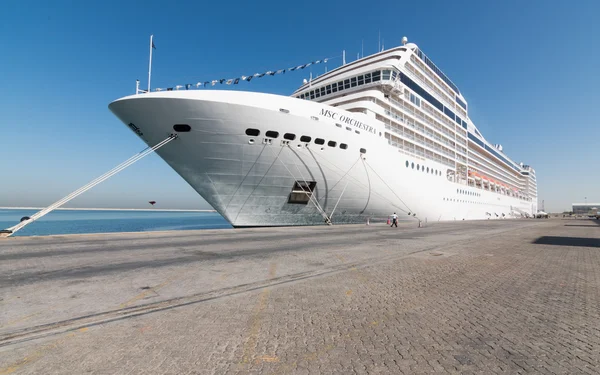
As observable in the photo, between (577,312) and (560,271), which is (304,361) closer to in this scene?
(577,312)

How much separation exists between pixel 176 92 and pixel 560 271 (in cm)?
1432

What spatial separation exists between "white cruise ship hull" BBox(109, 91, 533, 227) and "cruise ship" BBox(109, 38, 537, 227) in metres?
0.05

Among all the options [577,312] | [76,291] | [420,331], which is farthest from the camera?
[76,291]

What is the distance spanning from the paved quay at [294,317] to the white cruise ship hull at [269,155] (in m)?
7.67

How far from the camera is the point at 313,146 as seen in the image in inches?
609

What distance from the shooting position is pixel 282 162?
14.9m

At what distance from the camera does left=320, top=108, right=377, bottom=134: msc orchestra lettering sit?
15.8 m

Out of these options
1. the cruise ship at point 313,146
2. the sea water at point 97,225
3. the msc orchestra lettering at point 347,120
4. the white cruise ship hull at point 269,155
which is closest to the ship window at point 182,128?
the cruise ship at point 313,146

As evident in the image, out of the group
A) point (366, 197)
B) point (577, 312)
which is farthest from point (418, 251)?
point (366, 197)

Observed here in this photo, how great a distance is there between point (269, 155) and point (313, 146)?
2.54 meters

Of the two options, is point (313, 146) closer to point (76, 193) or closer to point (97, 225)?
point (76, 193)

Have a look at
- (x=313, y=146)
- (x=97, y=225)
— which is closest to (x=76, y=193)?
(x=313, y=146)

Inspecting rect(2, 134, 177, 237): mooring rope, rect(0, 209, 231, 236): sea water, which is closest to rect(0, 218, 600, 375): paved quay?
rect(2, 134, 177, 237): mooring rope

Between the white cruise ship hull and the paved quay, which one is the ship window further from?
the paved quay
